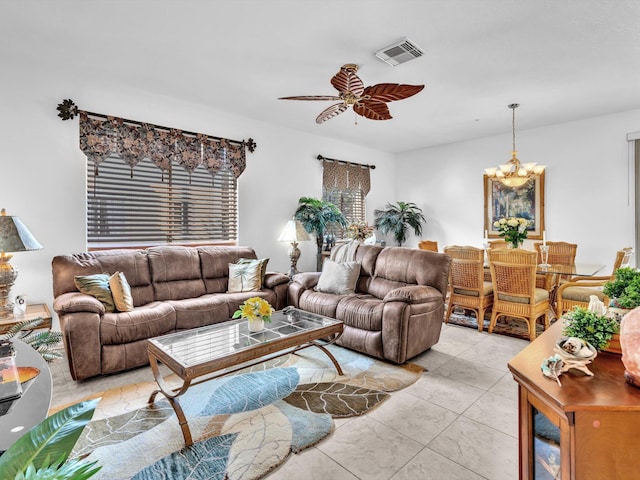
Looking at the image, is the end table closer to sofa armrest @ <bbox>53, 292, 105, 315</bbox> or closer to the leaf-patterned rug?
sofa armrest @ <bbox>53, 292, 105, 315</bbox>

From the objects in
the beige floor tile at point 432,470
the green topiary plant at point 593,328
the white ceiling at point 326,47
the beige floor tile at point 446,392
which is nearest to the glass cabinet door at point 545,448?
the green topiary plant at point 593,328

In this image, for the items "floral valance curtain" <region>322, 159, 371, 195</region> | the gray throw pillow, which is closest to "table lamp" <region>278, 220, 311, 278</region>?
the gray throw pillow

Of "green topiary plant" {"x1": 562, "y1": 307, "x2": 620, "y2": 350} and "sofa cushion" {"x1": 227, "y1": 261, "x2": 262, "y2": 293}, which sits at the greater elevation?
"green topiary plant" {"x1": 562, "y1": 307, "x2": 620, "y2": 350}

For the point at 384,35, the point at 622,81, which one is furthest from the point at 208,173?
the point at 622,81

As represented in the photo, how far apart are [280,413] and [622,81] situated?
188 inches

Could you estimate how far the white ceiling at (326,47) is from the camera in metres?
2.50

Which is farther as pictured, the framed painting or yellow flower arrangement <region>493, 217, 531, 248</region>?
the framed painting

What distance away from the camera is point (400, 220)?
6738 millimetres

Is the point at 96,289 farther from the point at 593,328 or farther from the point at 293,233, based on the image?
the point at 593,328

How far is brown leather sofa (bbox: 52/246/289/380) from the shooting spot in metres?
2.78

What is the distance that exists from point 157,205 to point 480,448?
3957 millimetres

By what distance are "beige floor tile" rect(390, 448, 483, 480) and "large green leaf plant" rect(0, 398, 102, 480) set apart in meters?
1.65

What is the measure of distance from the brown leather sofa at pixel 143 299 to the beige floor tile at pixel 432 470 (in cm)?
232

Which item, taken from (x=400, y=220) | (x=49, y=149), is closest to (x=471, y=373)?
(x=400, y=220)
